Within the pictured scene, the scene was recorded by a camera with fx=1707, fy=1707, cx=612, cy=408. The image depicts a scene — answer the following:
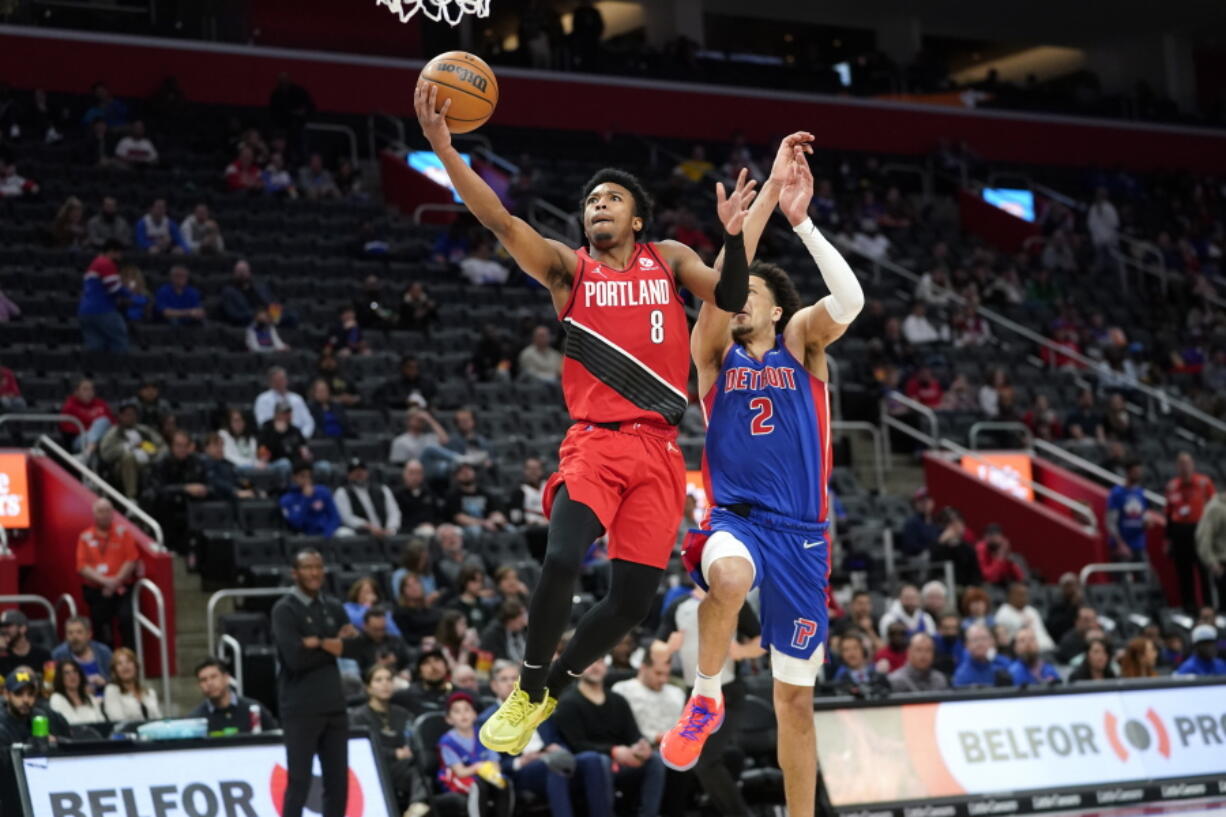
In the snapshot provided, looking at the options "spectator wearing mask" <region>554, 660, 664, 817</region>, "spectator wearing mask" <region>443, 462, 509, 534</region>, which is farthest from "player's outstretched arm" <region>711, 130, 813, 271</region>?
"spectator wearing mask" <region>443, 462, 509, 534</region>

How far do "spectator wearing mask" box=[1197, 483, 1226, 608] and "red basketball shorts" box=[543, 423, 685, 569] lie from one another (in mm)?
12815

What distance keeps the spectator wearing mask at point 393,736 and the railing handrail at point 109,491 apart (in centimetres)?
268

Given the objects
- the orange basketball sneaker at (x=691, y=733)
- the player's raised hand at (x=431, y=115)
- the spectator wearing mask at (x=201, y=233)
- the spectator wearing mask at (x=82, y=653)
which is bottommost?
the spectator wearing mask at (x=82, y=653)

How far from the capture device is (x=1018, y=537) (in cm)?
1969

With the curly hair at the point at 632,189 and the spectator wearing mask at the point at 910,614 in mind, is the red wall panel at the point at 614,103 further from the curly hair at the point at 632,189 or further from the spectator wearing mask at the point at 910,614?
the curly hair at the point at 632,189

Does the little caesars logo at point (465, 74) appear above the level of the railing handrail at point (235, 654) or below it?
above

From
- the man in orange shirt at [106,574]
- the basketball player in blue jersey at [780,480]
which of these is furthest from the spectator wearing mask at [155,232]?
the basketball player in blue jersey at [780,480]

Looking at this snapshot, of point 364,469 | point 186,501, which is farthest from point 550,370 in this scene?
point 186,501

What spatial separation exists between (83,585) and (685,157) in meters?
14.9

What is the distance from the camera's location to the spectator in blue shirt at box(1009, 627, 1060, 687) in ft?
45.6

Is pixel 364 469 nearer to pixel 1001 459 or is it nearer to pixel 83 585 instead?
pixel 83 585

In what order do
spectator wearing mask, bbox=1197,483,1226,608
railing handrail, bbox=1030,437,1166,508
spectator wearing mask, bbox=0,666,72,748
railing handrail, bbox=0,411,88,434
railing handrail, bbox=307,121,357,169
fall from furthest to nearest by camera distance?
railing handrail, bbox=307,121,357,169 < railing handrail, bbox=1030,437,1166,508 < spectator wearing mask, bbox=1197,483,1226,608 < railing handrail, bbox=0,411,88,434 < spectator wearing mask, bbox=0,666,72,748

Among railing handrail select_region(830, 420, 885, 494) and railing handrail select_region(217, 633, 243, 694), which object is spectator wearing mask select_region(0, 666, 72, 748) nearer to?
railing handrail select_region(217, 633, 243, 694)

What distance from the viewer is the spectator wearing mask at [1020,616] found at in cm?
1553
